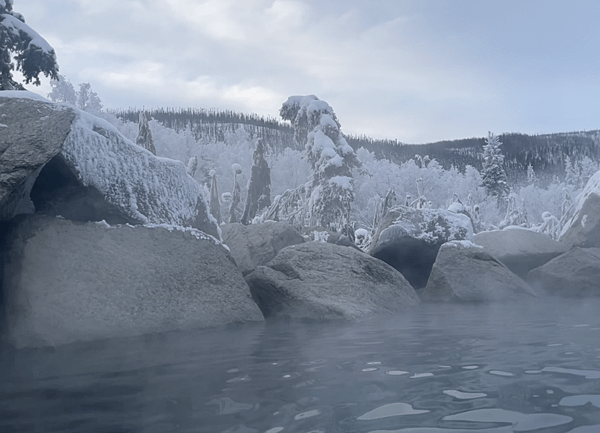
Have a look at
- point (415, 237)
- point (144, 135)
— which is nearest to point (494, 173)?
point (144, 135)

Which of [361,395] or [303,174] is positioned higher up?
[303,174]

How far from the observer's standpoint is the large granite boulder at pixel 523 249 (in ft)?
38.0

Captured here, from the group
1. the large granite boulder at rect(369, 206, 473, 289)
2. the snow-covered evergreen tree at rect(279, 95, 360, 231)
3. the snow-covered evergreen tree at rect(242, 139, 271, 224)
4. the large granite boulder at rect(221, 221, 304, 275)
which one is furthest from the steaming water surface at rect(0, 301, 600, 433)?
the snow-covered evergreen tree at rect(242, 139, 271, 224)

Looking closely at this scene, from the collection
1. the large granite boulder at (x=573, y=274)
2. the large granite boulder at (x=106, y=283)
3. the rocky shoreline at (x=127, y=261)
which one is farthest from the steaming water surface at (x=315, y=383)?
the large granite boulder at (x=573, y=274)

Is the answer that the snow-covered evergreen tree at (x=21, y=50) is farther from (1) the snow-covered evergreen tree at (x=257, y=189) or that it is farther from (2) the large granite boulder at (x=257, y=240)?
(1) the snow-covered evergreen tree at (x=257, y=189)

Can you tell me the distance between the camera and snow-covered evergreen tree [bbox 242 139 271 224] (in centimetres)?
2881

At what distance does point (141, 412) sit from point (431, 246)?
9.42 meters

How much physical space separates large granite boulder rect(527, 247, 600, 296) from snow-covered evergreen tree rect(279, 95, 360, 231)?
1077cm

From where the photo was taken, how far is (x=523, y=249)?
1159 centimetres

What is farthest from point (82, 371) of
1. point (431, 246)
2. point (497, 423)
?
point (431, 246)

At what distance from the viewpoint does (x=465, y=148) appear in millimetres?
107938

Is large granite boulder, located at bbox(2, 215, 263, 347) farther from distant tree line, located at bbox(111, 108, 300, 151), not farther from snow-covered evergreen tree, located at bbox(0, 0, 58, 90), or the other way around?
distant tree line, located at bbox(111, 108, 300, 151)

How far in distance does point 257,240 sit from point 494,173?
4164 cm

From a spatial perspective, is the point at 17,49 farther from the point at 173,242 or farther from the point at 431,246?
the point at 431,246
